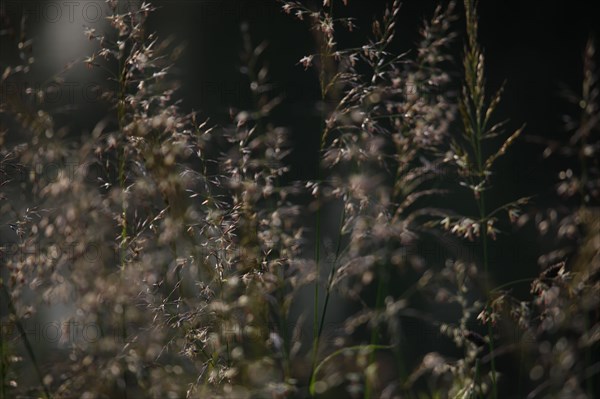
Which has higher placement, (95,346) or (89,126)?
(95,346)

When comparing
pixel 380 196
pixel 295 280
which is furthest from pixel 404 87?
pixel 295 280

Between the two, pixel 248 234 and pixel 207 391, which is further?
pixel 207 391

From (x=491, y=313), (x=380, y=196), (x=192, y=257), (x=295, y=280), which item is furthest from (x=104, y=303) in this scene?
(x=491, y=313)

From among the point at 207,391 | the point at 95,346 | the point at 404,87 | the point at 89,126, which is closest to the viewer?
the point at 95,346

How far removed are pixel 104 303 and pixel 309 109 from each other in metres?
3.02

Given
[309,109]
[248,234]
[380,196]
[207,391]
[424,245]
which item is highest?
[248,234]

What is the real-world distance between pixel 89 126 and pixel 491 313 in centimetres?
344

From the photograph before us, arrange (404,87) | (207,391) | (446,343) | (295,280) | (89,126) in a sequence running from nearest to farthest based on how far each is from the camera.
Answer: (207,391), (295,280), (404,87), (446,343), (89,126)

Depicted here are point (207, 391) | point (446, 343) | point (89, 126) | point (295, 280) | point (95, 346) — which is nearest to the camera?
point (95, 346)

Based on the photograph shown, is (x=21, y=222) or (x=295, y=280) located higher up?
(x=21, y=222)

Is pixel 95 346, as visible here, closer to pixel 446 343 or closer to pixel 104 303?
pixel 104 303

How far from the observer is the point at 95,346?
1688 mm

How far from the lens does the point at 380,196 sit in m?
2.08

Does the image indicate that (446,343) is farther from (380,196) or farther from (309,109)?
(380,196)
